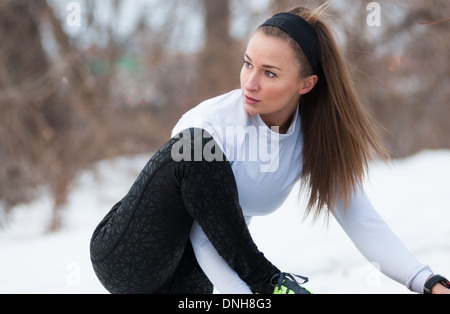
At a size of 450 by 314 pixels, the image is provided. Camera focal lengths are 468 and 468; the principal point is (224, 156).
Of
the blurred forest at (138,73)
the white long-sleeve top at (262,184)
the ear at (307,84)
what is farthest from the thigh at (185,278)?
the blurred forest at (138,73)

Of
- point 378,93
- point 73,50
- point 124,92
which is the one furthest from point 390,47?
point 73,50

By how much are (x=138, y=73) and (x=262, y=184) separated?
5716mm

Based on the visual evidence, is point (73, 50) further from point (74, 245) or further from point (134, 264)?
point (134, 264)

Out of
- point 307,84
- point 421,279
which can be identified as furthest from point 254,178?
point 421,279

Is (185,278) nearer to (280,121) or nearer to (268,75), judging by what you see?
(280,121)

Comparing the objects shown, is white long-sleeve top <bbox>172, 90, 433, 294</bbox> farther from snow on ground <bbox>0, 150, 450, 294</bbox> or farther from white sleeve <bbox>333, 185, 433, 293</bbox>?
snow on ground <bbox>0, 150, 450, 294</bbox>

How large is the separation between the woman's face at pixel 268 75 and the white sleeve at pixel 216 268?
0.42m

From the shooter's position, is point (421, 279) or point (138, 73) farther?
point (138, 73)

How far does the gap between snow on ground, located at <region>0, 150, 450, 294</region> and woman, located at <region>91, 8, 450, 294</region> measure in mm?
276

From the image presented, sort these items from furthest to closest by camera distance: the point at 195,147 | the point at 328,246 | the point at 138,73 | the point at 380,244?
1. the point at 138,73
2. the point at 328,246
3. the point at 380,244
4. the point at 195,147

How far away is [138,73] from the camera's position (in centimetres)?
689

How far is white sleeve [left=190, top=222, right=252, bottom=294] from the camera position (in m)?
1.36

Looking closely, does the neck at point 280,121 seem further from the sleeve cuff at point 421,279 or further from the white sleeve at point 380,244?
the sleeve cuff at point 421,279
